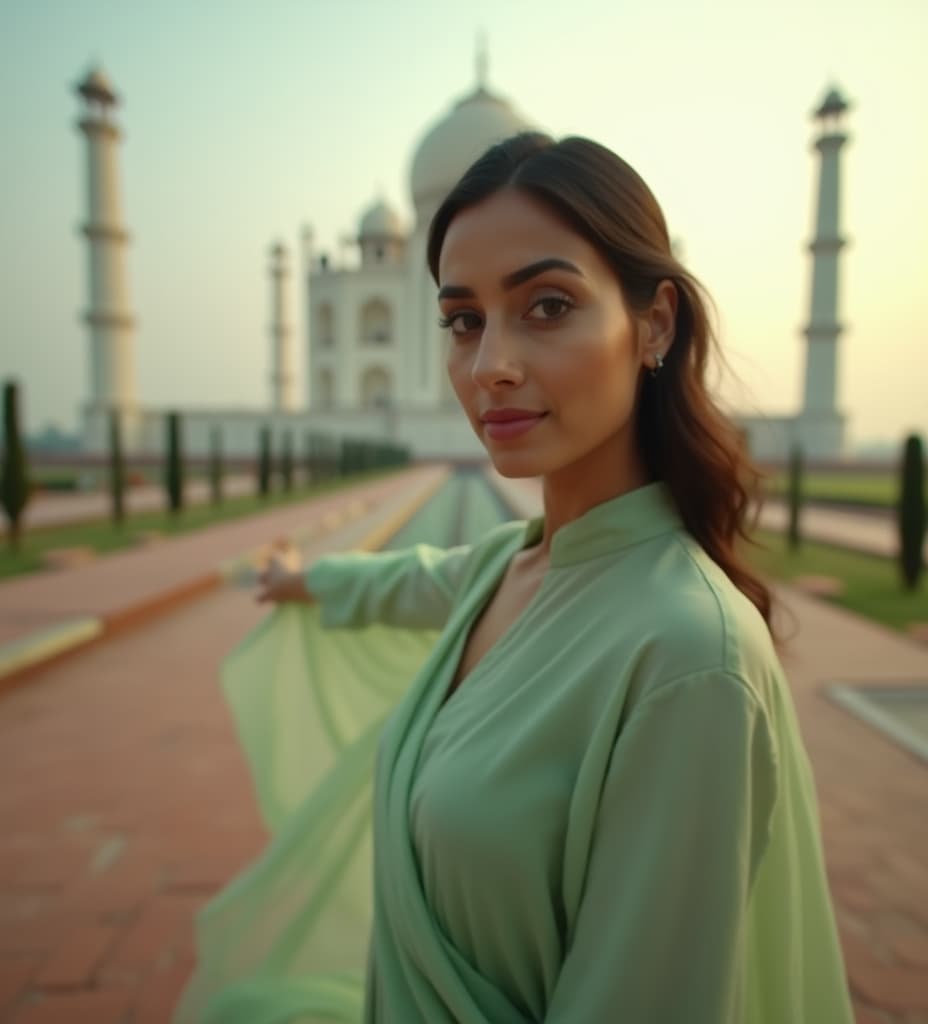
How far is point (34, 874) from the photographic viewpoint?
2.05 meters

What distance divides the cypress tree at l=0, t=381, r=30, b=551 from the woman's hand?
24.6 ft

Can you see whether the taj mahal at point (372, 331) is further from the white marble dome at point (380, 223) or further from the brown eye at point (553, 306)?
the brown eye at point (553, 306)

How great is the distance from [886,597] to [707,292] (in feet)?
18.6

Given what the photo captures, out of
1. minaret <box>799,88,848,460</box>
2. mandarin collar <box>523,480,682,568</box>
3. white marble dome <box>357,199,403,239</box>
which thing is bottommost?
mandarin collar <box>523,480,682,568</box>

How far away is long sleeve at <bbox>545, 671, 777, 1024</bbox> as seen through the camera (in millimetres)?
592

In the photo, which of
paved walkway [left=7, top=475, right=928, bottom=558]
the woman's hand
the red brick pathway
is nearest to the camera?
the woman's hand

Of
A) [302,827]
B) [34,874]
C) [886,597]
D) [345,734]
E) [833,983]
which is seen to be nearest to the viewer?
[833,983]

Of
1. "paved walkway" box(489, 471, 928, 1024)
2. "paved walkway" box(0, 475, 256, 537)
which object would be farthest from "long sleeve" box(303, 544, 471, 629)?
"paved walkway" box(0, 475, 256, 537)

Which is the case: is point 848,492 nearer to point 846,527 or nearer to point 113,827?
point 846,527

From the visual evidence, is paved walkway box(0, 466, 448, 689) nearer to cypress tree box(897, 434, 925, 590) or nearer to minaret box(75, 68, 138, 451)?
cypress tree box(897, 434, 925, 590)

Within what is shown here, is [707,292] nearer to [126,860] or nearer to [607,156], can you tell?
[607,156]

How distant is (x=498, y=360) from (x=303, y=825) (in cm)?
87

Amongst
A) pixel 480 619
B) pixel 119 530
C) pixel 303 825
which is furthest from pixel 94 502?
pixel 480 619

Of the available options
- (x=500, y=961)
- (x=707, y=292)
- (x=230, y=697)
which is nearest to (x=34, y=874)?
(x=230, y=697)
